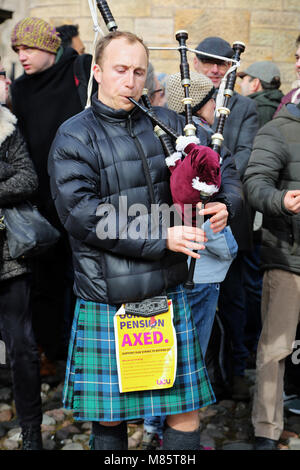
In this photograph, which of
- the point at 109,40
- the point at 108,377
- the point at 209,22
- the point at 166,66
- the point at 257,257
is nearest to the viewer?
the point at 109,40

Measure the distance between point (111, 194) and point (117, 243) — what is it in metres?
0.21

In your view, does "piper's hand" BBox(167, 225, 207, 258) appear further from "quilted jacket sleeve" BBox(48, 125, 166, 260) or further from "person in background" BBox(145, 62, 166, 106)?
"person in background" BBox(145, 62, 166, 106)

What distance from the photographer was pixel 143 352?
262 centimetres

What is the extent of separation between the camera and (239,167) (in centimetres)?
400

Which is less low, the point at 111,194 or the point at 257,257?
the point at 111,194

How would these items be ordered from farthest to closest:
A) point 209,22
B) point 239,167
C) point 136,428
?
point 209,22 → point 239,167 → point 136,428

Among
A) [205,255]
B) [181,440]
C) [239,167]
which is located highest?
[239,167]

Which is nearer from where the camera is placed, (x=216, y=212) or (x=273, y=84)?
(x=216, y=212)

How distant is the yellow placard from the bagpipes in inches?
10.0

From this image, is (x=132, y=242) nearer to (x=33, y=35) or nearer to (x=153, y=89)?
(x=153, y=89)

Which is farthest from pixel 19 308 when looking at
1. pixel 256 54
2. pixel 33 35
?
pixel 256 54

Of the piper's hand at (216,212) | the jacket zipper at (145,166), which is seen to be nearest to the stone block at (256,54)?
the jacket zipper at (145,166)

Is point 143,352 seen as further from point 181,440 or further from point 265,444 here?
point 265,444

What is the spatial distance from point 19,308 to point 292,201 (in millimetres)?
1447
